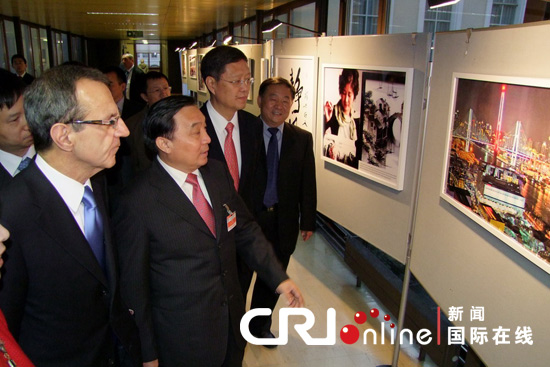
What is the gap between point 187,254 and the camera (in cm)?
194

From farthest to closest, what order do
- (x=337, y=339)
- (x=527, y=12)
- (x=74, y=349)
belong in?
(x=337, y=339) → (x=527, y=12) → (x=74, y=349)

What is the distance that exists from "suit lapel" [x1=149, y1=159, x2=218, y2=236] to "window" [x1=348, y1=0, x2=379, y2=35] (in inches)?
139

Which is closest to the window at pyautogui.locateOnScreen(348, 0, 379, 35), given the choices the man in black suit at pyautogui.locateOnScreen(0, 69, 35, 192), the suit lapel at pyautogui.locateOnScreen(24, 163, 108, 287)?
the man in black suit at pyautogui.locateOnScreen(0, 69, 35, 192)

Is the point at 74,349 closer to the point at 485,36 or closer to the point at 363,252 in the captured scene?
the point at 485,36

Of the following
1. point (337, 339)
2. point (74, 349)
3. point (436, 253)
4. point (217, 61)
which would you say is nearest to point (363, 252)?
point (337, 339)

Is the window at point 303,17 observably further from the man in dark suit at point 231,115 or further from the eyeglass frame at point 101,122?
the eyeglass frame at point 101,122

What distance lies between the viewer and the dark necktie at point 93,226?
1.61 meters

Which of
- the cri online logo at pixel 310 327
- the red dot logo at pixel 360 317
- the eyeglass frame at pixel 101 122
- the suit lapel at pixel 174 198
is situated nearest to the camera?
the eyeglass frame at pixel 101 122

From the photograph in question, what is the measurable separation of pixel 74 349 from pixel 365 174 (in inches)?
97.3

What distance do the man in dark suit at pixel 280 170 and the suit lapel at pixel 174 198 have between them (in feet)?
4.00

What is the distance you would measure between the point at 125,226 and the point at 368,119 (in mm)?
2175

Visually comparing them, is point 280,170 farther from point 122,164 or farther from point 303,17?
point 303,17

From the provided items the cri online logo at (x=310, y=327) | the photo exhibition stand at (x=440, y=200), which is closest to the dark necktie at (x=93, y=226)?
the photo exhibition stand at (x=440, y=200)

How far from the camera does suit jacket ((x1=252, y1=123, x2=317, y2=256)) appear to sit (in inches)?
128
